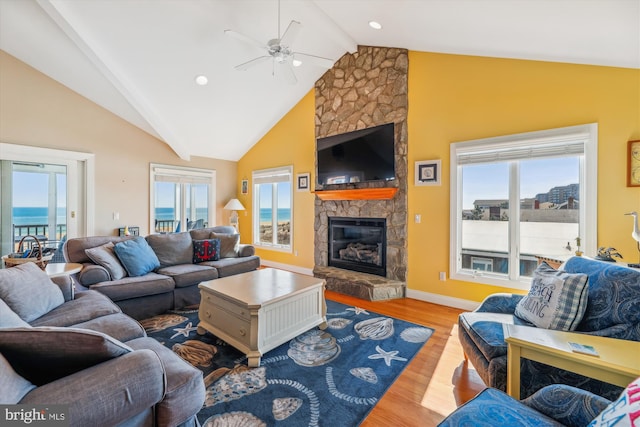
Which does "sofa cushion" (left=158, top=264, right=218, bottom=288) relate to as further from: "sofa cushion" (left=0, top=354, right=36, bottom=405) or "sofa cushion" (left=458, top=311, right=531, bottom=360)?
"sofa cushion" (left=458, top=311, right=531, bottom=360)

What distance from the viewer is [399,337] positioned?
8.49 feet

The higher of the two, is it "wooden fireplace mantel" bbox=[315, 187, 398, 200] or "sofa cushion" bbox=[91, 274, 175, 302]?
"wooden fireplace mantel" bbox=[315, 187, 398, 200]

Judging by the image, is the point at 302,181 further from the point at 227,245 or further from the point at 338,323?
the point at 338,323

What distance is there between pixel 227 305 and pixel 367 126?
3.18 m

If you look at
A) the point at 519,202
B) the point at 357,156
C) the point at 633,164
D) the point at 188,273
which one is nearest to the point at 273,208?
the point at 357,156

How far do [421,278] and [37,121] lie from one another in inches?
233

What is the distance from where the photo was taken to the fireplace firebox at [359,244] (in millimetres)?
4039

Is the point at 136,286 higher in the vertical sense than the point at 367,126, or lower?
lower

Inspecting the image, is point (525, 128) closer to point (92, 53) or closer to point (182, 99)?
point (182, 99)

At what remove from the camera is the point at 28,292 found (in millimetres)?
1806

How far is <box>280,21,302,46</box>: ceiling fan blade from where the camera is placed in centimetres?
258

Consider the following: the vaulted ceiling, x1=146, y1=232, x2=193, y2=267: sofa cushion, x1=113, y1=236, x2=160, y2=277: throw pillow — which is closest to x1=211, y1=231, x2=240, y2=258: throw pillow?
x1=146, y1=232, x2=193, y2=267: sofa cushion

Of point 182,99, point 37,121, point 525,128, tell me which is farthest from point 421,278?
point 37,121

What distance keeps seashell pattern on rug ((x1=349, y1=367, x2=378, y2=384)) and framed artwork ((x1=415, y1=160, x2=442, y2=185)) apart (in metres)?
2.43
